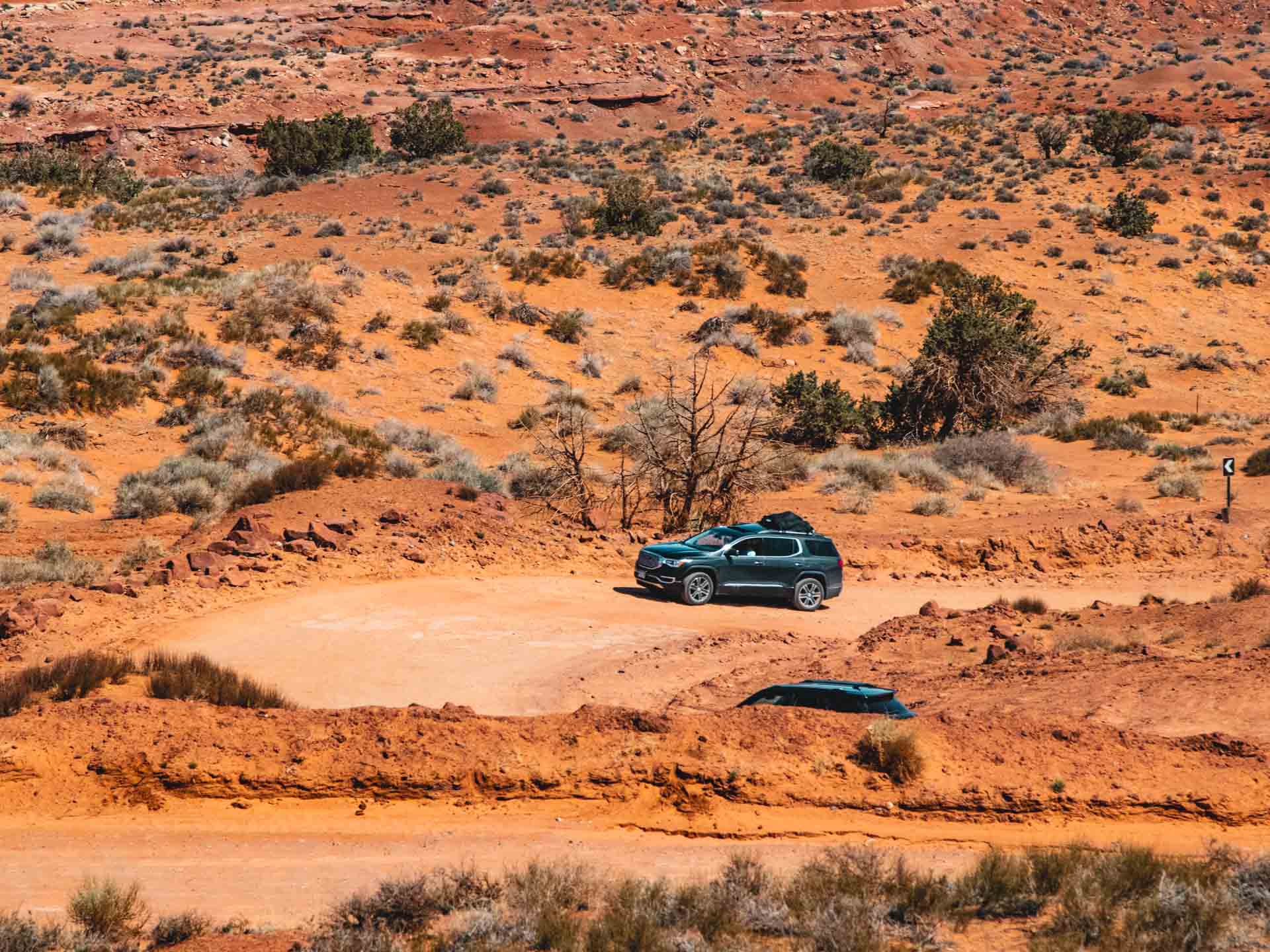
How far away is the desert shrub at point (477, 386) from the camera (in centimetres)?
3591

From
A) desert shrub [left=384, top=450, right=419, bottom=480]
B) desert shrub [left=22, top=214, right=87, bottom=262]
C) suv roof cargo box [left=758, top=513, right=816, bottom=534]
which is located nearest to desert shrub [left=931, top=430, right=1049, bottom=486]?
suv roof cargo box [left=758, top=513, right=816, bottom=534]

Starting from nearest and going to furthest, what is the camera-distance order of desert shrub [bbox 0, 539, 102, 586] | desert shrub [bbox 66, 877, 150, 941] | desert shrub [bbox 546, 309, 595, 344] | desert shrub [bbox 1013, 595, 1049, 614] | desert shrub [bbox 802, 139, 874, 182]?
desert shrub [bbox 66, 877, 150, 941]
desert shrub [bbox 0, 539, 102, 586]
desert shrub [bbox 1013, 595, 1049, 614]
desert shrub [bbox 546, 309, 595, 344]
desert shrub [bbox 802, 139, 874, 182]

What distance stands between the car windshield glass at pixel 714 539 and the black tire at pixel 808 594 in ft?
4.77

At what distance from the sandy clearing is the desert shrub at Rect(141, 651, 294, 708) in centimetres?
98

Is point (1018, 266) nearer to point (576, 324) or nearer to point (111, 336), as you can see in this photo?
point (576, 324)

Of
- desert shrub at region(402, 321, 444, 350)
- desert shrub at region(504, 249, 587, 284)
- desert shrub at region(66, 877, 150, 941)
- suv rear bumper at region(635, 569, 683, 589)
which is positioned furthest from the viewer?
desert shrub at region(504, 249, 587, 284)

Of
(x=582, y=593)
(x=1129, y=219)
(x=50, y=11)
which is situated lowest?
(x=582, y=593)

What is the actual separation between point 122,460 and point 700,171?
4194 cm

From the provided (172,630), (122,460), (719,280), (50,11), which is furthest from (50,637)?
(50,11)

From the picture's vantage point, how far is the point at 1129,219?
179 feet

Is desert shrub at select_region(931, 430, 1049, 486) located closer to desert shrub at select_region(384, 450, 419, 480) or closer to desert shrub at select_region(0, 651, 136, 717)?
desert shrub at select_region(384, 450, 419, 480)

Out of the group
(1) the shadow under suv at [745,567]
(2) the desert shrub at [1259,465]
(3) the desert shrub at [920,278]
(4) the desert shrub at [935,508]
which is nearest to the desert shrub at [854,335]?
(3) the desert shrub at [920,278]

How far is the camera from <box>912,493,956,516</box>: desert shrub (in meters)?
27.7

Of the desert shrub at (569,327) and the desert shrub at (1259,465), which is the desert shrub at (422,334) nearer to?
the desert shrub at (569,327)
